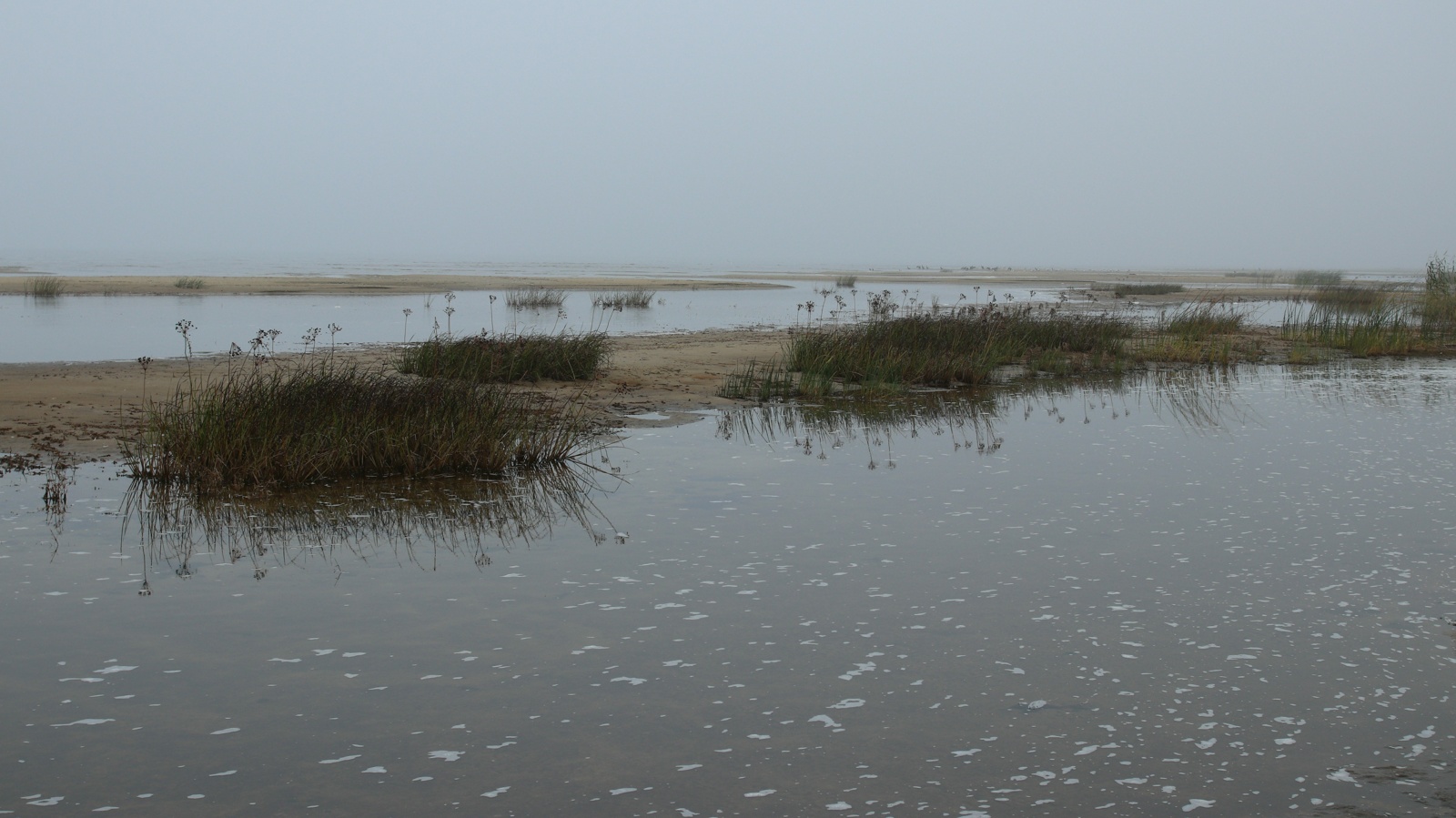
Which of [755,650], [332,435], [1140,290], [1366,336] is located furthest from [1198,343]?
[1140,290]

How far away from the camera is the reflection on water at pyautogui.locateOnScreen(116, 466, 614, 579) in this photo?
660 cm

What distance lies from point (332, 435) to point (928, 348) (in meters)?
9.68

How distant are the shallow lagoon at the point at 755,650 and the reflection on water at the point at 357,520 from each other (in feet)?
0.15

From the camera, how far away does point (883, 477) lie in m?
9.06

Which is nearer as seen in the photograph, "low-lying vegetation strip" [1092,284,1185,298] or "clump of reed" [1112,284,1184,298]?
"clump of reed" [1112,284,1184,298]

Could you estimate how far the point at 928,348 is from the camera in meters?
16.2

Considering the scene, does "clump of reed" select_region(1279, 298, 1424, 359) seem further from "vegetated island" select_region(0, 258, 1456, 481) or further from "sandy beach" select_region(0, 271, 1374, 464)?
"sandy beach" select_region(0, 271, 1374, 464)

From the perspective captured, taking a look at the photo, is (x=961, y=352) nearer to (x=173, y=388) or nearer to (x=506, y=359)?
(x=506, y=359)

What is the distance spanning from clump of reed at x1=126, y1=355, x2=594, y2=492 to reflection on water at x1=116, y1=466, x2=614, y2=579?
186 mm

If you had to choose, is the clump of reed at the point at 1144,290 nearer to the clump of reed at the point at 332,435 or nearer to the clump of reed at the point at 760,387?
the clump of reed at the point at 760,387

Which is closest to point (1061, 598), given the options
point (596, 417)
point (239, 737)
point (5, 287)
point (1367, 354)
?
point (239, 737)

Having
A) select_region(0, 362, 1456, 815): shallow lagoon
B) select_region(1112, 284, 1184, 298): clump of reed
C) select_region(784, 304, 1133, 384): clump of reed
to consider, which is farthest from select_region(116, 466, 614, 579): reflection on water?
select_region(1112, 284, 1184, 298): clump of reed

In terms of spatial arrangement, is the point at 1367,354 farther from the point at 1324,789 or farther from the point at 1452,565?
the point at 1324,789

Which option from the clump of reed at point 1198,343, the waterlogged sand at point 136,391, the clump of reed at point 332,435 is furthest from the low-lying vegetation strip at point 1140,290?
the clump of reed at point 332,435
